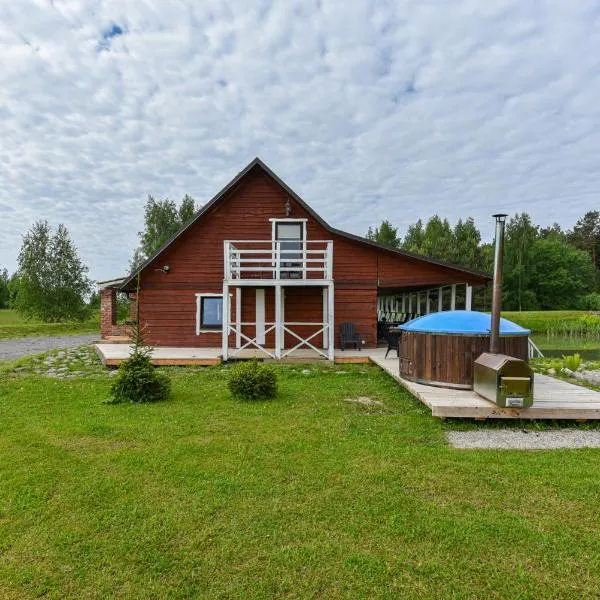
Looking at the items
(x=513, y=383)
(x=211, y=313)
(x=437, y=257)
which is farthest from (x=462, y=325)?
(x=437, y=257)

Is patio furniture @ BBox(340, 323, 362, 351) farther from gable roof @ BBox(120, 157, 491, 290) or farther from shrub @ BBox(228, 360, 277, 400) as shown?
shrub @ BBox(228, 360, 277, 400)

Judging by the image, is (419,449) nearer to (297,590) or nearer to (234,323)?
(297,590)

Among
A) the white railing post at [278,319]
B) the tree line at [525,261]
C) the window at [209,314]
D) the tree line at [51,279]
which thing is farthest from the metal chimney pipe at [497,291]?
the tree line at [525,261]

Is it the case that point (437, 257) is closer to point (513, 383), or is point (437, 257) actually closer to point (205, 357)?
point (205, 357)

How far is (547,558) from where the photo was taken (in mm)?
2807

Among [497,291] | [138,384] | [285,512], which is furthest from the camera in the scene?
[138,384]

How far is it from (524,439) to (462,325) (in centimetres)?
220

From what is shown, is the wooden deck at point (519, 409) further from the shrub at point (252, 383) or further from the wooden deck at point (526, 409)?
the shrub at point (252, 383)

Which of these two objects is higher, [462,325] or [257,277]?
[257,277]

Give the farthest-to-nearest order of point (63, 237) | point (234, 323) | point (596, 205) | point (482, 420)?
point (596, 205), point (63, 237), point (234, 323), point (482, 420)

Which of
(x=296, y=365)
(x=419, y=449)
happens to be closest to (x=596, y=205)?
(x=296, y=365)

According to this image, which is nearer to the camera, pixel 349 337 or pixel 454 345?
pixel 454 345

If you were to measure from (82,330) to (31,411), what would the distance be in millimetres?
24604

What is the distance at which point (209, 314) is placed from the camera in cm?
1384
